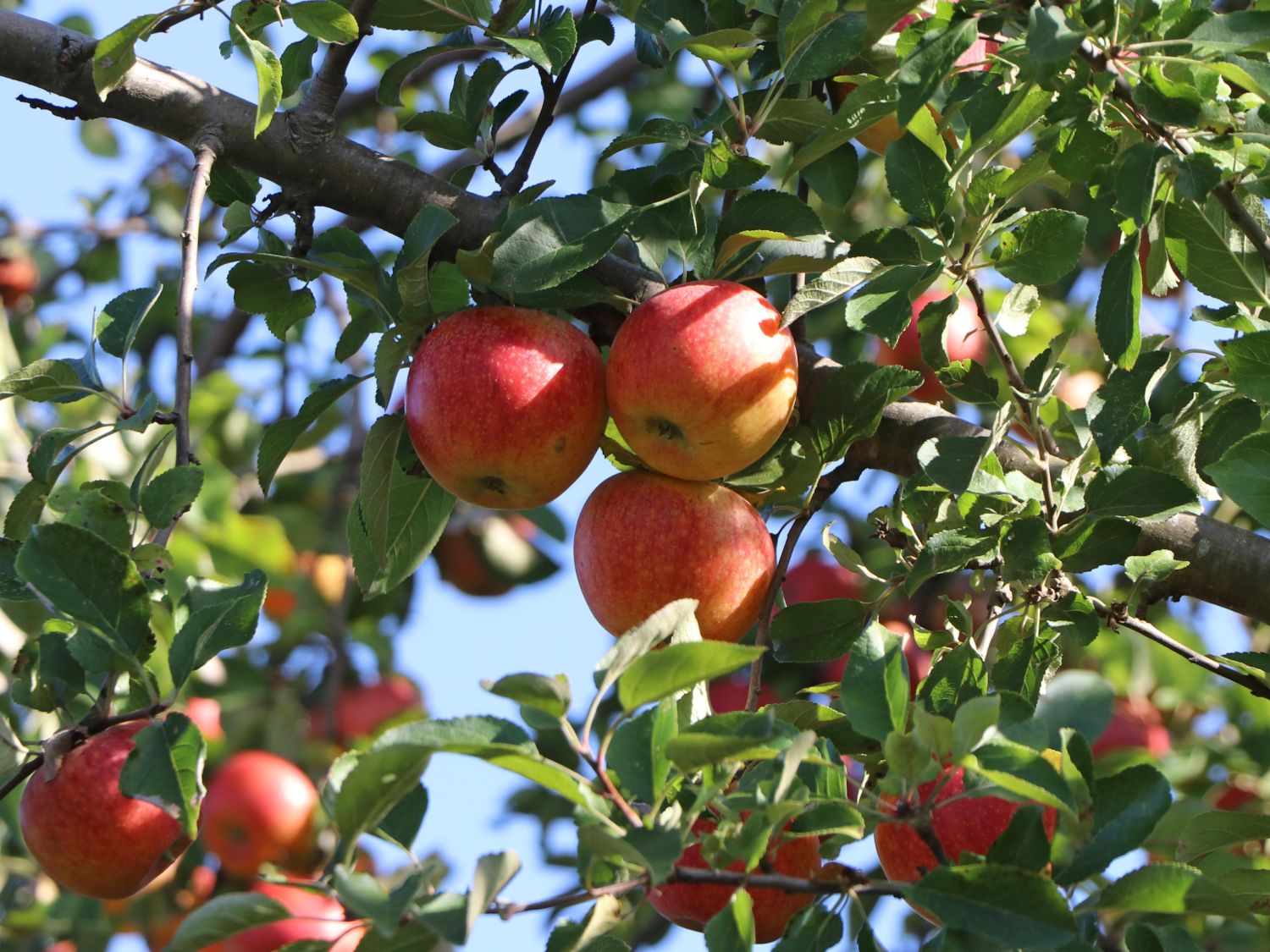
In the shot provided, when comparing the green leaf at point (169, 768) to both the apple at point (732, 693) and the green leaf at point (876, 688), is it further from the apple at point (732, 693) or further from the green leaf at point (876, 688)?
the apple at point (732, 693)

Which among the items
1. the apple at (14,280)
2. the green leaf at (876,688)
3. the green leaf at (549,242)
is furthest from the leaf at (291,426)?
the apple at (14,280)

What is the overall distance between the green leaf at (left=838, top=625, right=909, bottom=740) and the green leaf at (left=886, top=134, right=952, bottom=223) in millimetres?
444

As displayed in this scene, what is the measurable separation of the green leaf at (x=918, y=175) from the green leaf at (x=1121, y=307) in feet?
0.54

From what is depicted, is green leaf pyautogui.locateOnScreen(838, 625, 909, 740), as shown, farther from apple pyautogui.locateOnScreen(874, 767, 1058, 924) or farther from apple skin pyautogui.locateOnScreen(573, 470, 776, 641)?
apple skin pyautogui.locateOnScreen(573, 470, 776, 641)

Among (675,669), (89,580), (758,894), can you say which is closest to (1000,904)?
(675,669)

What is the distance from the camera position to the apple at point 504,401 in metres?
1.32

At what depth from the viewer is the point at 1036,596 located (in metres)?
1.22

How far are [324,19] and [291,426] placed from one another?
1.32 feet

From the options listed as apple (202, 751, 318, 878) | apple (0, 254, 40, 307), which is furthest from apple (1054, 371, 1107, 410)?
apple (0, 254, 40, 307)

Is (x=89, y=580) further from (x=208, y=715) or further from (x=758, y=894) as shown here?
(x=208, y=715)

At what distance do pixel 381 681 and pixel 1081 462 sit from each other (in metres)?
2.49

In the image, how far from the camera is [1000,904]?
88 cm

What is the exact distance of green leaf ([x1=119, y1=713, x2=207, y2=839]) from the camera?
1013 millimetres

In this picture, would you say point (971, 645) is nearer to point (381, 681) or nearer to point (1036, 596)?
point (1036, 596)
